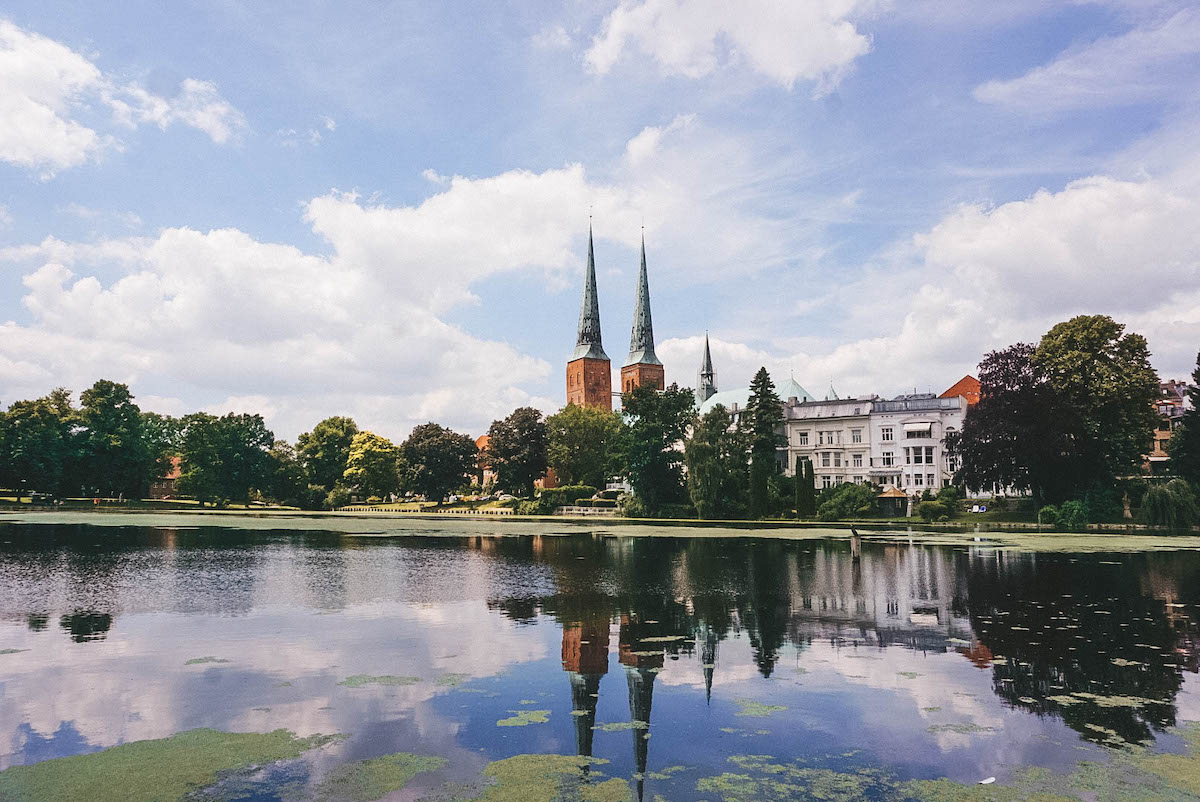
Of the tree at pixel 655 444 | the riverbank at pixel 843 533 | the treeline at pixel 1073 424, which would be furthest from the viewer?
the tree at pixel 655 444

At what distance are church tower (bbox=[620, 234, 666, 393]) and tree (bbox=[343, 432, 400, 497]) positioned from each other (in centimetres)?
5579

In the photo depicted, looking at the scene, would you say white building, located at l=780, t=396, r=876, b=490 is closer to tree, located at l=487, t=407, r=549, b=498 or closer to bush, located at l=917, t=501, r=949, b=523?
bush, located at l=917, t=501, r=949, b=523

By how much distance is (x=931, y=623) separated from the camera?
19.4 meters

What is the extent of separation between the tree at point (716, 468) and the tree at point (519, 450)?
37.9 metres

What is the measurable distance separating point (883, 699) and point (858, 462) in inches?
3305

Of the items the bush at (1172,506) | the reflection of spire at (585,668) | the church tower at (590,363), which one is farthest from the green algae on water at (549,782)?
the church tower at (590,363)

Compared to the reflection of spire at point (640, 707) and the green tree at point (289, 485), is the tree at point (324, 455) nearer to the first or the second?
the green tree at point (289, 485)

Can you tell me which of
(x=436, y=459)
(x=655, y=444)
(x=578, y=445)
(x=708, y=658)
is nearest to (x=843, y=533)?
(x=655, y=444)

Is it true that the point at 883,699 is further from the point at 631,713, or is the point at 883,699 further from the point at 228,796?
the point at 228,796

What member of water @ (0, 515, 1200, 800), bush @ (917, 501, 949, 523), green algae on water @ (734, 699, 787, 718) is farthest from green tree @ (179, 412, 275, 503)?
green algae on water @ (734, 699, 787, 718)

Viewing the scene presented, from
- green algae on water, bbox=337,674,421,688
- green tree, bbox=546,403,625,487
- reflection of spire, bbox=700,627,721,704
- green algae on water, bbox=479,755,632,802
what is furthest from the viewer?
green tree, bbox=546,403,625,487

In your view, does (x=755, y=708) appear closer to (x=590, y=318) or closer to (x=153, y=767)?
(x=153, y=767)

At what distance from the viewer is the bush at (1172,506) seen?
5231cm

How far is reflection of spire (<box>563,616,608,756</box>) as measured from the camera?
35.4 feet
